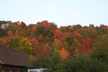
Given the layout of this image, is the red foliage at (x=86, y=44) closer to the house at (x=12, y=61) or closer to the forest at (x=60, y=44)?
the forest at (x=60, y=44)

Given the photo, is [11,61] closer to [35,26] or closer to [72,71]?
[72,71]

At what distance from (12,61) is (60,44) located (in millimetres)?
37800

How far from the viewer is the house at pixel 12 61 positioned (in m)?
45.4

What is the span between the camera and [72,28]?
330 feet

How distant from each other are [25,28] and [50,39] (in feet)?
27.3

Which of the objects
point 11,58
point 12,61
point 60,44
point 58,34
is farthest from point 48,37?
point 12,61

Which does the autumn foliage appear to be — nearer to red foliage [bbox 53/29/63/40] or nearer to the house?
red foliage [bbox 53/29/63/40]

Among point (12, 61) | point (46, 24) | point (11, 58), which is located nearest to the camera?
point (12, 61)

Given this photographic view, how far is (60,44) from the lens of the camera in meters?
84.9

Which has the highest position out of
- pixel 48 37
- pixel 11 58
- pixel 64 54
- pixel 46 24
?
pixel 46 24

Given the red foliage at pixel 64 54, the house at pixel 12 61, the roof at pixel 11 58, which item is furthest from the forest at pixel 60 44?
the house at pixel 12 61

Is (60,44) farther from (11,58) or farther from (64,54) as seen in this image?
(11,58)

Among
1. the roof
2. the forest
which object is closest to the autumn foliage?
the forest

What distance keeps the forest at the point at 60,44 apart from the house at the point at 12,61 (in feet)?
6.23
